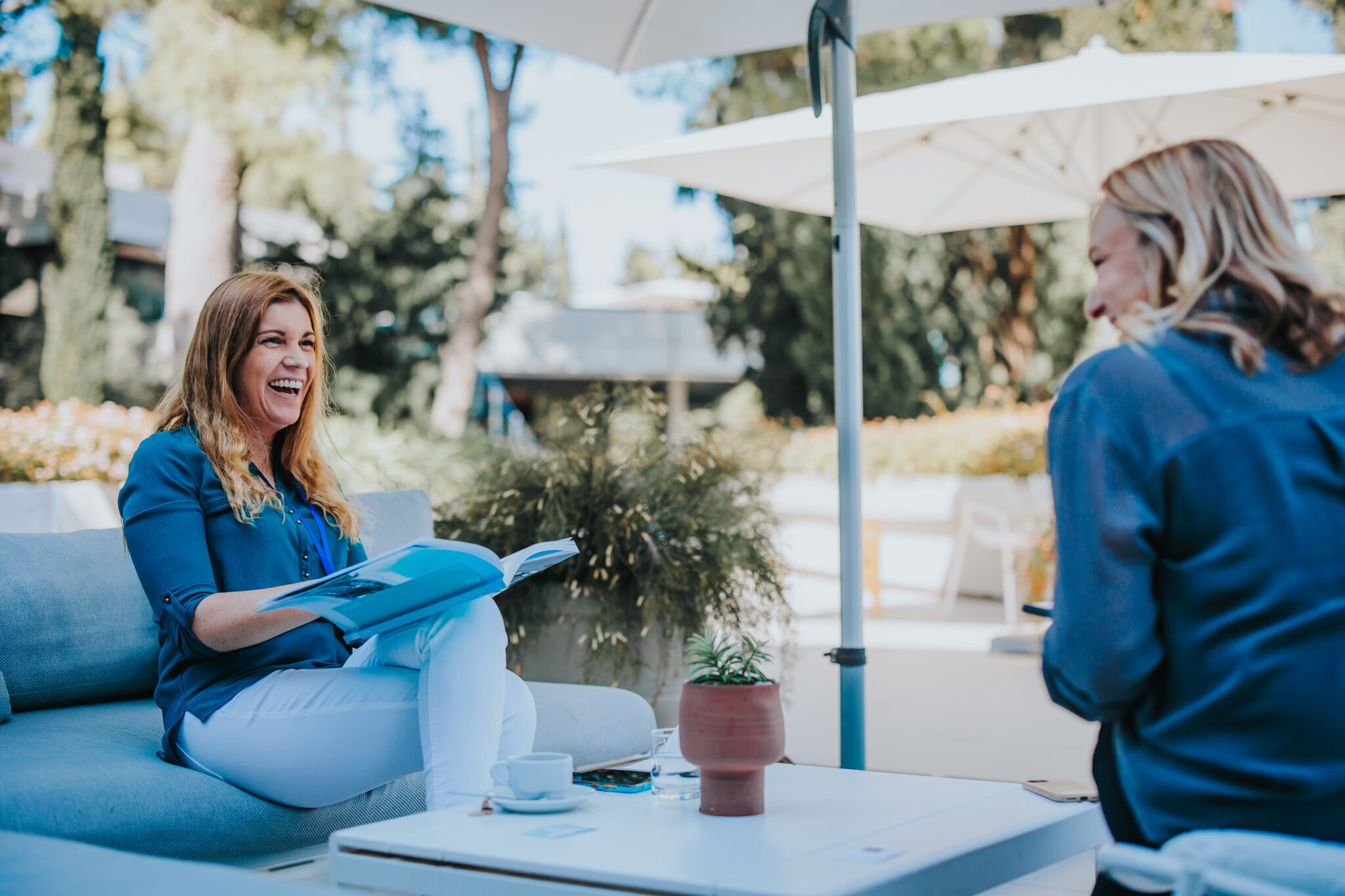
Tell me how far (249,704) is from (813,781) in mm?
958

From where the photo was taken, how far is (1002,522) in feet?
23.3

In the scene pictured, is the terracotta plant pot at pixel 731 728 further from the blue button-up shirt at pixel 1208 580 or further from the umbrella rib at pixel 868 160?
the umbrella rib at pixel 868 160

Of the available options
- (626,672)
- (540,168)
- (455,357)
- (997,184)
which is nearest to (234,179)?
(455,357)

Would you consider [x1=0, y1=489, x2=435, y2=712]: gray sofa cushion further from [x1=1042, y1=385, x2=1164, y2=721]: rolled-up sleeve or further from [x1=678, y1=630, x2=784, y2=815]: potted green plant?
[x1=1042, y1=385, x2=1164, y2=721]: rolled-up sleeve

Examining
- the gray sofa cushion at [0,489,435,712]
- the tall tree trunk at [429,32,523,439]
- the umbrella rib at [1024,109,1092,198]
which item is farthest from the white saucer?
the tall tree trunk at [429,32,523,439]

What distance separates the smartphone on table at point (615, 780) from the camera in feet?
5.78

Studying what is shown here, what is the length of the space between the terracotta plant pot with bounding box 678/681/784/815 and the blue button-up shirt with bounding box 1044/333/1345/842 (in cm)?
44

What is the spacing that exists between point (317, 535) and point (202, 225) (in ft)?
23.9

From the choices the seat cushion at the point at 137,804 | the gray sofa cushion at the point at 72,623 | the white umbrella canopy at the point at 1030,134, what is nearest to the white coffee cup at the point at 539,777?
the seat cushion at the point at 137,804

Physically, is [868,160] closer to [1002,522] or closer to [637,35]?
[637,35]

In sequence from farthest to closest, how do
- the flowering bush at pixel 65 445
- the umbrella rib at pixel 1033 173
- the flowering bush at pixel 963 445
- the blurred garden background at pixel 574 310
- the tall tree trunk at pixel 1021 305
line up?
the tall tree trunk at pixel 1021 305 → the flowering bush at pixel 963 445 → the flowering bush at pixel 65 445 → the umbrella rib at pixel 1033 173 → the blurred garden background at pixel 574 310

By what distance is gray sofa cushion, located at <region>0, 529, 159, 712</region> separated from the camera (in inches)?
94.7

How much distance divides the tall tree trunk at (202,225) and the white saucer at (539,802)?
7.90 meters

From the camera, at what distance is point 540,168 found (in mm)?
10992
